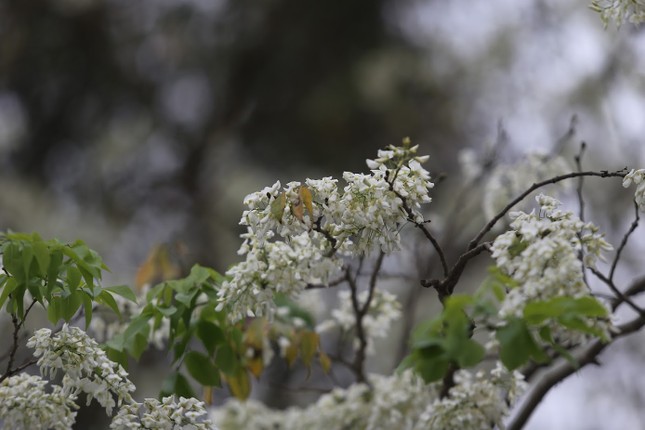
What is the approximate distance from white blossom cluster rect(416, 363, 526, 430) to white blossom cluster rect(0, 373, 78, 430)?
1.06m

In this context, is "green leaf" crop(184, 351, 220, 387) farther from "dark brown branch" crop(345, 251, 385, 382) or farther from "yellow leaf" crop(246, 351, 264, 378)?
"dark brown branch" crop(345, 251, 385, 382)

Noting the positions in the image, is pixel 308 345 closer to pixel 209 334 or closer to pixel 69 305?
pixel 209 334

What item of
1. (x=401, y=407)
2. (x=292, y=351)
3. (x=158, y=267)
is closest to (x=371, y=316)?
(x=401, y=407)

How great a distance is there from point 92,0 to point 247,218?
25.3 ft

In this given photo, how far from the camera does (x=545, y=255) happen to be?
1877 millimetres

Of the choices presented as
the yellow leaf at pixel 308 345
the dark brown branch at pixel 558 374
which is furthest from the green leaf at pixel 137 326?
the dark brown branch at pixel 558 374

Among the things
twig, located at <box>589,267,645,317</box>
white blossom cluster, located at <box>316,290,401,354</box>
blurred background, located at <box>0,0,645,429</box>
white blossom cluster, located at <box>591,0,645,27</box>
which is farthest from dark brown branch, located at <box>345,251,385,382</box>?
blurred background, located at <box>0,0,645,429</box>

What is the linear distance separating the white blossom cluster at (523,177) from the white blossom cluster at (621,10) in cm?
140

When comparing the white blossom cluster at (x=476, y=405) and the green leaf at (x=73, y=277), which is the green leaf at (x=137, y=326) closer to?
the green leaf at (x=73, y=277)

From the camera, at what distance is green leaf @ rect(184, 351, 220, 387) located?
8.59 ft

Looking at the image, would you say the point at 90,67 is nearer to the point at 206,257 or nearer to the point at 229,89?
the point at 229,89

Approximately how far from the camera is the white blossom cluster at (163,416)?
7.32 ft

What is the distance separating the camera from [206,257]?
749 centimetres

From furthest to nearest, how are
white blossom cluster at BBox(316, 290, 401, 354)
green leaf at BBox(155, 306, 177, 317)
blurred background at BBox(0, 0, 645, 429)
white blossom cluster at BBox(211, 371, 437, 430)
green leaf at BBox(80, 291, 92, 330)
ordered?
blurred background at BBox(0, 0, 645, 429), white blossom cluster at BBox(316, 290, 401, 354), white blossom cluster at BBox(211, 371, 437, 430), green leaf at BBox(155, 306, 177, 317), green leaf at BBox(80, 291, 92, 330)
